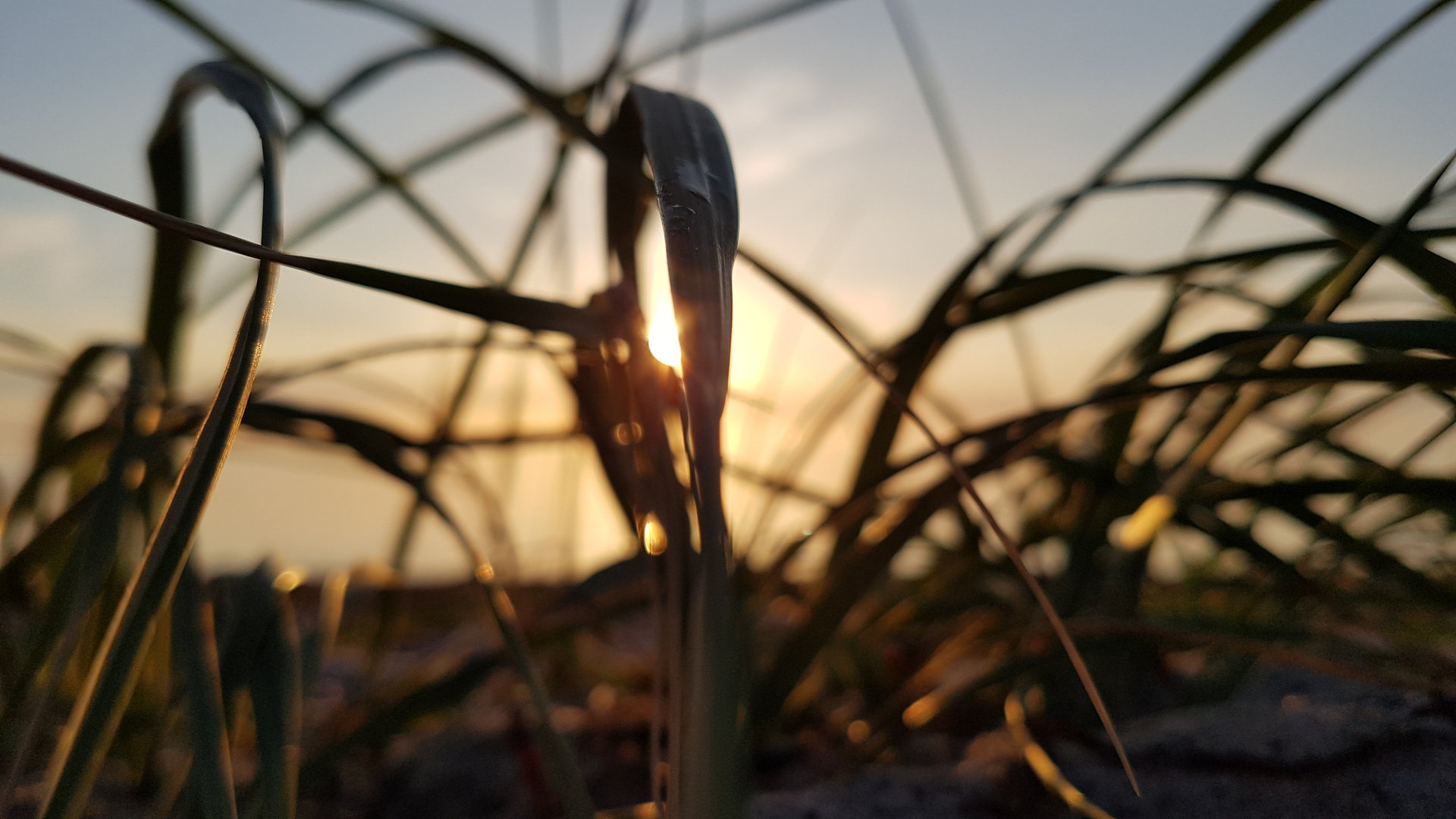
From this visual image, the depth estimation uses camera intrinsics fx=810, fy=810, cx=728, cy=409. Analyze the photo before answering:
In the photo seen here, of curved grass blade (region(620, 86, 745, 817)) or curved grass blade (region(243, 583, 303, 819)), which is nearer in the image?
curved grass blade (region(620, 86, 745, 817))

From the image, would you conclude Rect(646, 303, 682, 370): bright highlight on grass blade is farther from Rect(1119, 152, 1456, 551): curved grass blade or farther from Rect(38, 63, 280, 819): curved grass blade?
Rect(1119, 152, 1456, 551): curved grass blade

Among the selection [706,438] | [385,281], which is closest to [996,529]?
[706,438]

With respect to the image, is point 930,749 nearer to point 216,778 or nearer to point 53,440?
point 216,778

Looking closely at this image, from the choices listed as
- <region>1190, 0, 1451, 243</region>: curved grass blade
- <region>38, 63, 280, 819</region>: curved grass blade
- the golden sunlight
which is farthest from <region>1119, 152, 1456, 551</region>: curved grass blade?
<region>38, 63, 280, 819</region>: curved grass blade

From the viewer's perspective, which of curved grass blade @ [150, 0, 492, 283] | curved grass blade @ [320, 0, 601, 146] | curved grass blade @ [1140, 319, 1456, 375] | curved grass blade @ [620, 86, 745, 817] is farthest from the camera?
curved grass blade @ [150, 0, 492, 283]

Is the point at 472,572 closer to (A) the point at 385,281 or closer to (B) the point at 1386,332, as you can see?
(A) the point at 385,281

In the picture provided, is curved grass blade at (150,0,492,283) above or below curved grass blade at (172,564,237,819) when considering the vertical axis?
above

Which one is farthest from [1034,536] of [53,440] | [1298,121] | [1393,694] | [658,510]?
[53,440]

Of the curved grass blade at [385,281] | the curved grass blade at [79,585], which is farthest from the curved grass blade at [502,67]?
the curved grass blade at [79,585]
